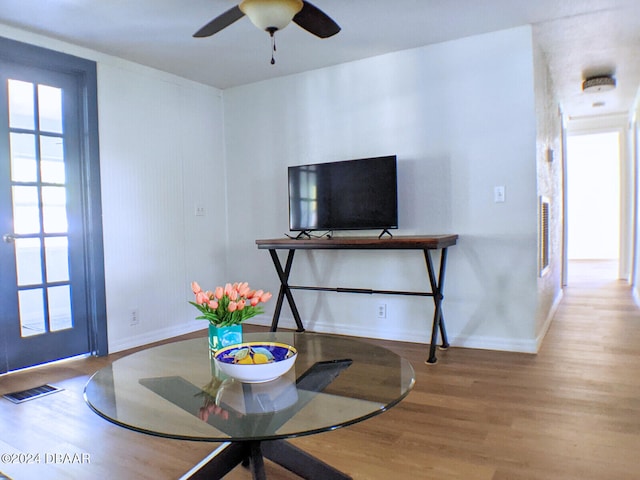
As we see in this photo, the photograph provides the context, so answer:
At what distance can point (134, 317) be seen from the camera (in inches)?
143

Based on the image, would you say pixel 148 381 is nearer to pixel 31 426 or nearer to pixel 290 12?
pixel 31 426

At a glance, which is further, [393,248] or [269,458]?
[393,248]

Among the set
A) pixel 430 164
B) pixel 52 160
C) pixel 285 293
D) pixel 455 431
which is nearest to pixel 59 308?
pixel 52 160

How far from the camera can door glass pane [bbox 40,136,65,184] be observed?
3145mm

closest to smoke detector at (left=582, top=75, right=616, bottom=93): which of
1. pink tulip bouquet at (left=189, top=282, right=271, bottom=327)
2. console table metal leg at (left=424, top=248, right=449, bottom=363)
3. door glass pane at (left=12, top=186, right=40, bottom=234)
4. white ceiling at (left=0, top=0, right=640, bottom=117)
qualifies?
white ceiling at (left=0, top=0, right=640, bottom=117)

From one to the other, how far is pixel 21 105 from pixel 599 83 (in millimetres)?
4769

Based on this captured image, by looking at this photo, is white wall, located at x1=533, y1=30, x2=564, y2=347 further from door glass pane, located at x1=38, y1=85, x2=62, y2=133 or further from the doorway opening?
the doorway opening

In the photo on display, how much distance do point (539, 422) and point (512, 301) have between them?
125cm

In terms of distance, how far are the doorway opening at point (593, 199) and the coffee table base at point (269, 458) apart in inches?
344

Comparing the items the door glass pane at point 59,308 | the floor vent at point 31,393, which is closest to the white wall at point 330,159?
the door glass pane at point 59,308

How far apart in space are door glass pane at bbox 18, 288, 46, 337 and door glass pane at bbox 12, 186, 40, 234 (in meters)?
0.41

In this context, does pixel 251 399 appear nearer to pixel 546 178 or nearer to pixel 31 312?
pixel 31 312

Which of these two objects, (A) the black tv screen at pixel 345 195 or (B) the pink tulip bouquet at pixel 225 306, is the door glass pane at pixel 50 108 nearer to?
(A) the black tv screen at pixel 345 195

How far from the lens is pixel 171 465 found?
5.86 ft
